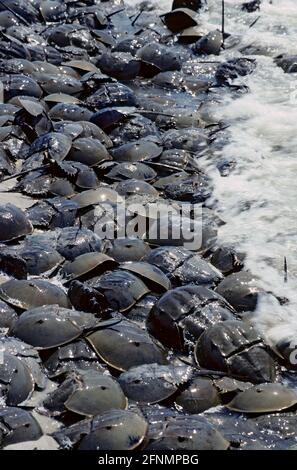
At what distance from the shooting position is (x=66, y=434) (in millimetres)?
3197

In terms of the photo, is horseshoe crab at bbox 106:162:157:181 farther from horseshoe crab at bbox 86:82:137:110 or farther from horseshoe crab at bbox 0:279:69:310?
horseshoe crab at bbox 0:279:69:310

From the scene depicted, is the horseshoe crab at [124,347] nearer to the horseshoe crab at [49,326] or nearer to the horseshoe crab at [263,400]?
the horseshoe crab at [49,326]

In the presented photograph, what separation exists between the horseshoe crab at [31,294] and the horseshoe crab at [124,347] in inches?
16.7

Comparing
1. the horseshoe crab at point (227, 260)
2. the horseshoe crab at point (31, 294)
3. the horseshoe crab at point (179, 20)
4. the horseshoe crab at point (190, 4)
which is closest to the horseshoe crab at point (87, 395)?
the horseshoe crab at point (31, 294)

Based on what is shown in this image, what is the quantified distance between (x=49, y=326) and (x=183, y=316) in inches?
28.9

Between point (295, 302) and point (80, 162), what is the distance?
2194mm

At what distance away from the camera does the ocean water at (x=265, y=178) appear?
4.62 metres

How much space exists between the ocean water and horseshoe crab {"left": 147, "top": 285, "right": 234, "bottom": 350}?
353mm

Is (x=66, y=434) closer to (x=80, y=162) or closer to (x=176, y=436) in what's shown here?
(x=176, y=436)

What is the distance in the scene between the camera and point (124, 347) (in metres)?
3.68

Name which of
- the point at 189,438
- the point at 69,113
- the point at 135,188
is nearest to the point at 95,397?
the point at 189,438

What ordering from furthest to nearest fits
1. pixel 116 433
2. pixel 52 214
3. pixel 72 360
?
pixel 52 214, pixel 72 360, pixel 116 433

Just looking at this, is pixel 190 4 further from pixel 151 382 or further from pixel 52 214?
pixel 151 382
